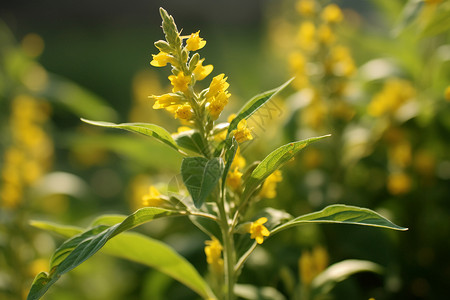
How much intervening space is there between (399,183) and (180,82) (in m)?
0.79

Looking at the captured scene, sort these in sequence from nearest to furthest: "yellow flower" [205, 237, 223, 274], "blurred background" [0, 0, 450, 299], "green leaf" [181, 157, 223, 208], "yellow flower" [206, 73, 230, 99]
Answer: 1. "green leaf" [181, 157, 223, 208]
2. "yellow flower" [206, 73, 230, 99]
3. "yellow flower" [205, 237, 223, 274]
4. "blurred background" [0, 0, 450, 299]

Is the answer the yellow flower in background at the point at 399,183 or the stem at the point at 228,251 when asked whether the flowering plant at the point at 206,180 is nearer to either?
the stem at the point at 228,251

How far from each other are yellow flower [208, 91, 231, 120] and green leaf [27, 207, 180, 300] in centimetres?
14

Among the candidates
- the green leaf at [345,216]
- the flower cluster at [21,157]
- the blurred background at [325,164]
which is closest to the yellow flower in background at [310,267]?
the blurred background at [325,164]

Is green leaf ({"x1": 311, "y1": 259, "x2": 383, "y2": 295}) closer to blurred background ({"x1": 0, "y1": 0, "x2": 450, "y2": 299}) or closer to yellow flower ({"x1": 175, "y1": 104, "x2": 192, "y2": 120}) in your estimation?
blurred background ({"x1": 0, "y1": 0, "x2": 450, "y2": 299})

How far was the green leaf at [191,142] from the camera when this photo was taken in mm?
632

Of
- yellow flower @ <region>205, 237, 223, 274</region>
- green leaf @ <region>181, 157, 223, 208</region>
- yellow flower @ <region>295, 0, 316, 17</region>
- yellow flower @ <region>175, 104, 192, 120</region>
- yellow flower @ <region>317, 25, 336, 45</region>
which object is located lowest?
yellow flower @ <region>205, 237, 223, 274</region>

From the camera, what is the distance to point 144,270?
150 centimetres

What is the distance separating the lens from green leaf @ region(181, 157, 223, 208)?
0.52 m

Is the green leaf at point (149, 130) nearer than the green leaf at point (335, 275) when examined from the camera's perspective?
Yes

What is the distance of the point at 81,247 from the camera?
1.92ft

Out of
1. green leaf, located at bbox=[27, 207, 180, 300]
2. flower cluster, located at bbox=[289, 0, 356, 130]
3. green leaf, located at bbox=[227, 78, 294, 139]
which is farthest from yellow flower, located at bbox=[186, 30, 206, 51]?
flower cluster, located at bbox=[289, 0, 356, 130]

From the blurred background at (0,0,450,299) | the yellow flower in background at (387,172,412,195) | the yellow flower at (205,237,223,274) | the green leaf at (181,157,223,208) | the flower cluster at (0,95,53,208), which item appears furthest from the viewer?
the flower cluster at (0,95,53,208)

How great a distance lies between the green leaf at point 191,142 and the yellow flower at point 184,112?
0.03 m
